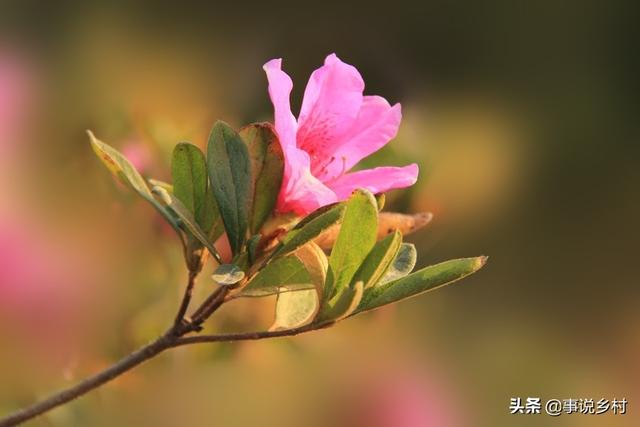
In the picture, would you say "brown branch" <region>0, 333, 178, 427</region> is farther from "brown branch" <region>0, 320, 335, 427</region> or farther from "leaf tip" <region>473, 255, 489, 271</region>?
"leaf tip" <region>473, 255, 489, 271</region>

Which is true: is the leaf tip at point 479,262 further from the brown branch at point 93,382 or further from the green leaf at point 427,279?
the brown branch at point 93,382

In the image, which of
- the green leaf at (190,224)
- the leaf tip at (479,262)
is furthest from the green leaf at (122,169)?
the leaf tip at (479,262)

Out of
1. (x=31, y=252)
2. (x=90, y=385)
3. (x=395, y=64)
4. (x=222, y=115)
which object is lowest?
(x=90, y=385)

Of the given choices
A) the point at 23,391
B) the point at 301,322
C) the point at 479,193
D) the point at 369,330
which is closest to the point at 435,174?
the point at 479,193

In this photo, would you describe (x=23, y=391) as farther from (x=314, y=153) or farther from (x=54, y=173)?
(x=314, y=153)

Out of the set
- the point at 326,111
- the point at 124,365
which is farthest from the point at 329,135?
the point at 124,365

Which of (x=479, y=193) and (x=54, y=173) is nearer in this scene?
(x=54, y=173)

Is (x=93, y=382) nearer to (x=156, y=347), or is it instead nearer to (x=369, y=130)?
(x=156, y=347)
